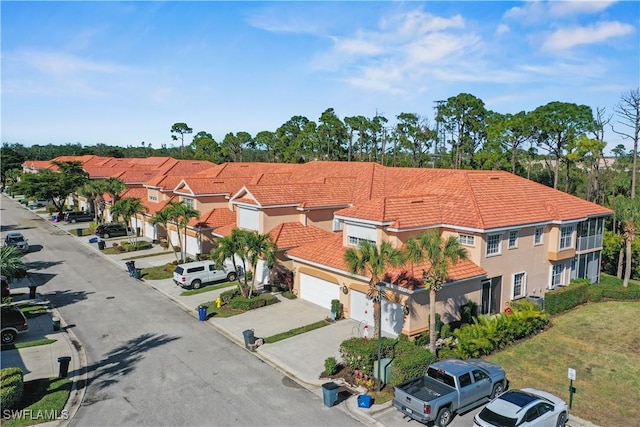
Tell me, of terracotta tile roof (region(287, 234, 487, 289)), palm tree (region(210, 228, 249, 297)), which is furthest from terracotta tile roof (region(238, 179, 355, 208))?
palm tree (region(210, 228, 249, 297))

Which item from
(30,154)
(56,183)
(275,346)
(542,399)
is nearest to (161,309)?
(275,346)

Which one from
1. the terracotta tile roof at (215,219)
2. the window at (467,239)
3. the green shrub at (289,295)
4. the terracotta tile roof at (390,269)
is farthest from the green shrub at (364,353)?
the terracotta tile roof at (215,219)

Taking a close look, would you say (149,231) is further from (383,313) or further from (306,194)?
(383,313)

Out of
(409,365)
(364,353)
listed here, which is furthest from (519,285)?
(364,353)

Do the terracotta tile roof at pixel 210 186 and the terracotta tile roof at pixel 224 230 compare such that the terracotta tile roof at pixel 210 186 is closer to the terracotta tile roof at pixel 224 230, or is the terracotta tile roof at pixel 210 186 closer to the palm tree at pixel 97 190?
the terracotta tile roof at pixel 224 230

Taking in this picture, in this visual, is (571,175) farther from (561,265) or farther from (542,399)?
(542,399)
